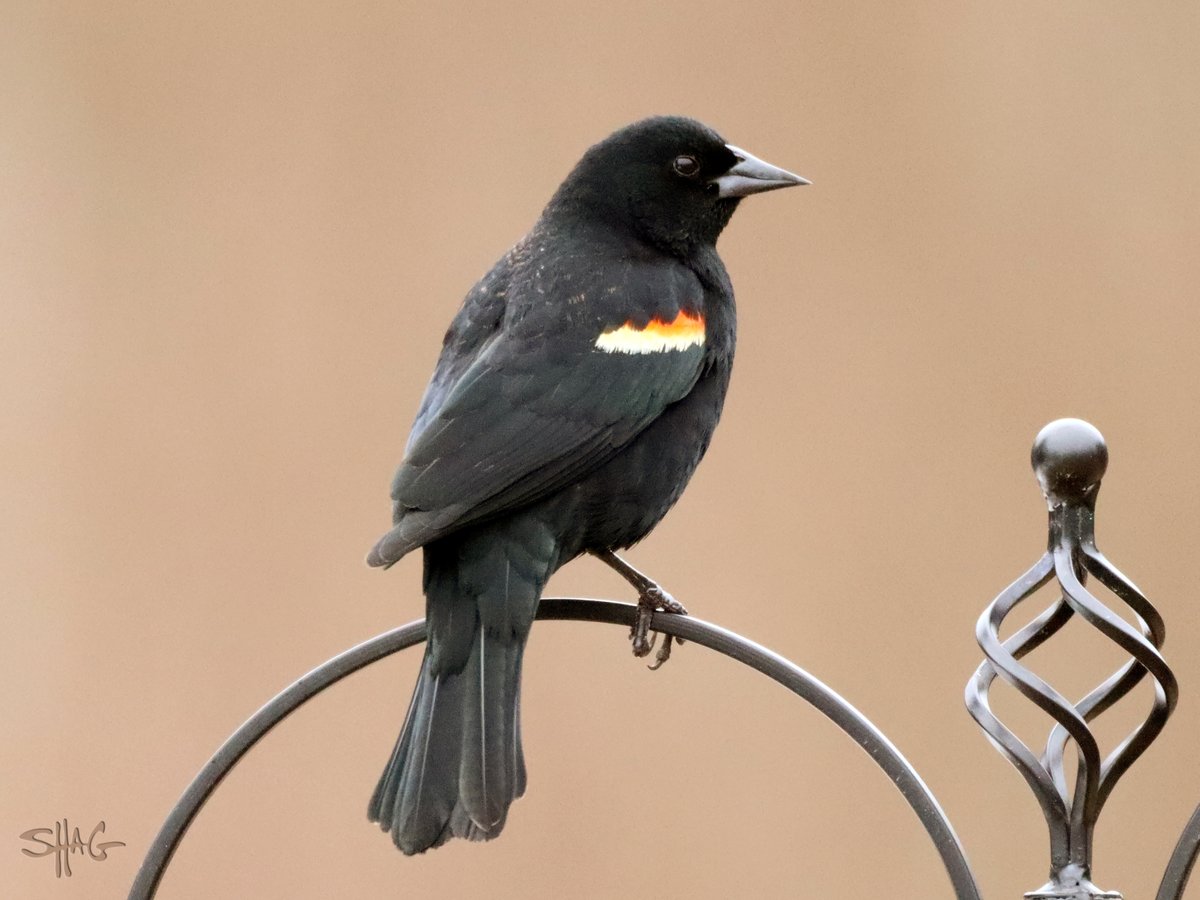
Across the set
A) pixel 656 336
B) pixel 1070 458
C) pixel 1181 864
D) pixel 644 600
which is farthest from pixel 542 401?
pixel 1181 864

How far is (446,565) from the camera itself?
205 cm

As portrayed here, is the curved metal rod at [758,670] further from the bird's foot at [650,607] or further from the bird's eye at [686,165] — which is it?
the bird's eye at [686,165]

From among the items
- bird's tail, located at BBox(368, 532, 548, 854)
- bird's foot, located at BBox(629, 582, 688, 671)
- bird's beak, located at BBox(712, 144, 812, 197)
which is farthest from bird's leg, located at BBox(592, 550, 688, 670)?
bird's beak, located at BBox(712, 144, 812, 197)

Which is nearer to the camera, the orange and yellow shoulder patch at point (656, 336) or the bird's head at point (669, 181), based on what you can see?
the orange and yellow shoulder patch at point (656, 336)

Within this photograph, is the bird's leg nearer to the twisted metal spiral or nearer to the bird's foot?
the bird's foot

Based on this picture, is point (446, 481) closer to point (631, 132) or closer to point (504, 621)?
point (504, 621)

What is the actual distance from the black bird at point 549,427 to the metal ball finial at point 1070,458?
0.78 m

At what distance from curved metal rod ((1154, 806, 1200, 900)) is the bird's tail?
0.75 meters

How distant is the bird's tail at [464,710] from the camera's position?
1814mm

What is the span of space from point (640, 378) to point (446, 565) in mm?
392

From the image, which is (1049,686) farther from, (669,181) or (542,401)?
(669,181)

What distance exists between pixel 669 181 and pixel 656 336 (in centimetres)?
45

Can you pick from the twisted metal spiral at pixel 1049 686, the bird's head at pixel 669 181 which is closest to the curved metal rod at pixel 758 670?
the twisted metal spiral at pixel 1049 686

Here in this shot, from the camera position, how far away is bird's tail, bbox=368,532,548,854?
1814 mm
